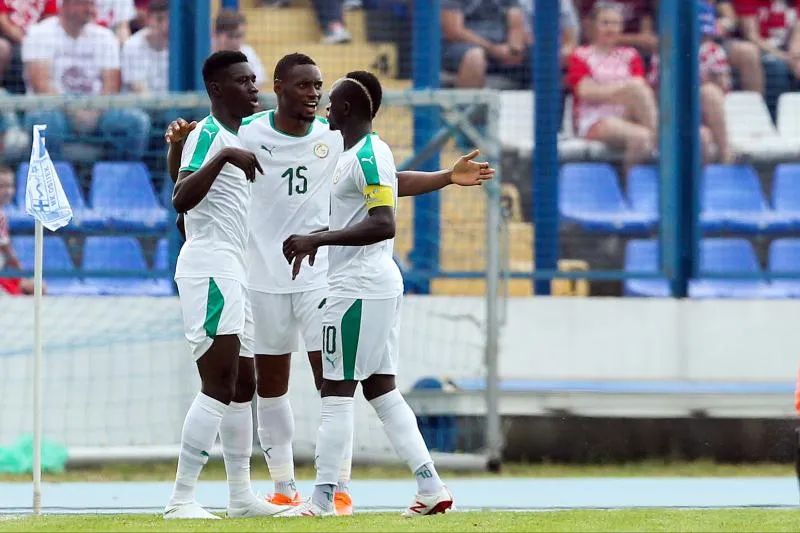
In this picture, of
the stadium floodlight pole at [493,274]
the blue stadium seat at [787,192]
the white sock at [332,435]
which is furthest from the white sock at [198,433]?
the blue stadium seat at [787,192]

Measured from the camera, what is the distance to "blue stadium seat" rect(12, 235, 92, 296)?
476 inches

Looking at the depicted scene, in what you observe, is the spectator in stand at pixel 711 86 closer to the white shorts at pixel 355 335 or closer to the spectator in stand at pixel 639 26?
the spectator in stand at pixel 639 26

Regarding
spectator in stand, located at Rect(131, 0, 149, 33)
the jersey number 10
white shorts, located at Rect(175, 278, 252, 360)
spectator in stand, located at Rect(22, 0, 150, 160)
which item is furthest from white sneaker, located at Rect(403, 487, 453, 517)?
spectator in stand, located at Rect(22, 0, 150, 160)

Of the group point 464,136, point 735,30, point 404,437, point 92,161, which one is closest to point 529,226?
point 464,136

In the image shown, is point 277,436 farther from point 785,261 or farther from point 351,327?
point 785,261

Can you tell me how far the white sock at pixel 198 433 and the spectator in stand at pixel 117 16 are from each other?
679cm

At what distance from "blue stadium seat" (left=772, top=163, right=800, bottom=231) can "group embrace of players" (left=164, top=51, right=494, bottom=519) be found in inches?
251

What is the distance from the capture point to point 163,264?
12109mm

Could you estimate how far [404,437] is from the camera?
7012 millimetres

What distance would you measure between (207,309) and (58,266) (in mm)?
5629

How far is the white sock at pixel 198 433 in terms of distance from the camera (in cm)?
687

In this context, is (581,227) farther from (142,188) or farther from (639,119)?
(142,188)

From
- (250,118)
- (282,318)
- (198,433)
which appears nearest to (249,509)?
(198,433)

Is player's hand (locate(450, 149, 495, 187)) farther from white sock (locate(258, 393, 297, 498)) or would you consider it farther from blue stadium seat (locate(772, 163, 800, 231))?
blue stadium seat (locate(772, 163, 800, 231))
